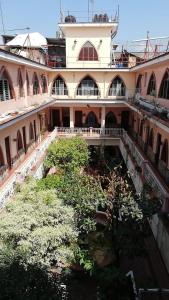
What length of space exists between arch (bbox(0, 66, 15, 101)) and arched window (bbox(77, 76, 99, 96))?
11.8 m

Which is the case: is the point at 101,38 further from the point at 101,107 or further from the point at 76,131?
the point at 76,131

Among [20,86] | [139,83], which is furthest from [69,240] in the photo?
[139,83]

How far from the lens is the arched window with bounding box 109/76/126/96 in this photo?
1041 inches

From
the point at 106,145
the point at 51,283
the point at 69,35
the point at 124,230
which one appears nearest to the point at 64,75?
the point at 69,35

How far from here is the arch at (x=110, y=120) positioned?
94.3 feet

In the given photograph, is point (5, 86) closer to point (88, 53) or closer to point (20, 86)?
point (20, 86)

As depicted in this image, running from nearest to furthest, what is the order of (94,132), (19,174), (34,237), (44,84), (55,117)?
1. (34,237)
2. (19,174)
3. (44,84)
4. (94,132)
5. (55,117)

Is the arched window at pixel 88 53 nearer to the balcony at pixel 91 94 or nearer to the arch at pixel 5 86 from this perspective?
the balcony at pixel 91 94

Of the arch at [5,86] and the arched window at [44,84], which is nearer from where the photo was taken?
the arch at [5,86]

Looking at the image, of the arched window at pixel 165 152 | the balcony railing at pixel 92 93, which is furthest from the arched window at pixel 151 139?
the balcony railing at pixel 92 93

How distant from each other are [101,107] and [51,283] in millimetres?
21363

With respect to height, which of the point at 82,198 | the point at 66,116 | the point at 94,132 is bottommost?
the point at 82,198

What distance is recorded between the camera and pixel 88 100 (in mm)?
25062

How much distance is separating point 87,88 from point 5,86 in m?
13.0
